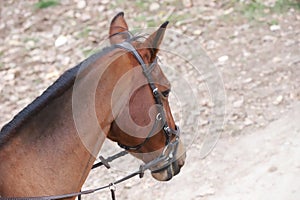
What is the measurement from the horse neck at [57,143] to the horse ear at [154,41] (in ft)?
0.77

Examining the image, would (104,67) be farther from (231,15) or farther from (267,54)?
(231,15)

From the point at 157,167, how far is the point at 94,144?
0.60 meters

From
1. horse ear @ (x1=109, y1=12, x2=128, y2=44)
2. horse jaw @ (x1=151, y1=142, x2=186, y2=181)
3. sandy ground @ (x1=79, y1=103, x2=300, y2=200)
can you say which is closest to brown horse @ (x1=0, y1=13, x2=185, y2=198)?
horse ear @ (x1=109, y1=12, x2=128, y2=44)

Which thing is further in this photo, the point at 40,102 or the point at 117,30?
the point at 117,30

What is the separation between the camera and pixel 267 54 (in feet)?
21.3

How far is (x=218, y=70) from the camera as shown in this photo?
20.7 feet

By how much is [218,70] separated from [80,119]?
370 centimetres

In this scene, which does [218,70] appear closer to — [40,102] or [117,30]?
[117,30]

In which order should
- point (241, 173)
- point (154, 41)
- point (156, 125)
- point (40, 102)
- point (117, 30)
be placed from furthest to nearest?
point (241, 173)
point (117, 30)
point (156, 125)
point (154, 41)
point (40, 102)

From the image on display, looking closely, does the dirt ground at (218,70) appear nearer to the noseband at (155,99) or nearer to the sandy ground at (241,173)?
the sandy ground at (241,173)

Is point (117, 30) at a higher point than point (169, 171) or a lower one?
higher

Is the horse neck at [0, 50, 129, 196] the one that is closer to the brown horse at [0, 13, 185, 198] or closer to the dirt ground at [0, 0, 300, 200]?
the brown horse at [0, 13, 185, 198]

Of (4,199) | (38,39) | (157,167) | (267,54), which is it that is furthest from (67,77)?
(38,39)

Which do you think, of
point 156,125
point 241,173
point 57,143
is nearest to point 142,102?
point 156,125
